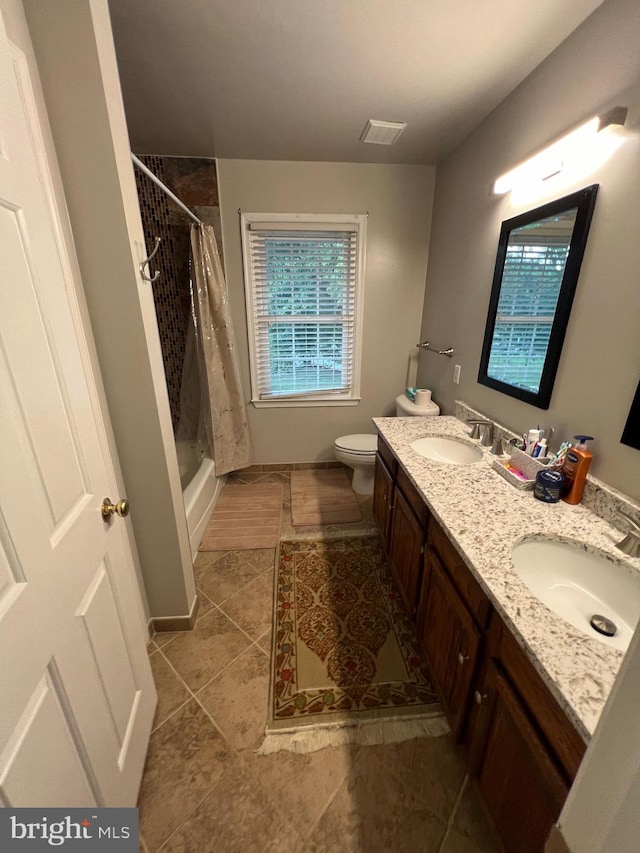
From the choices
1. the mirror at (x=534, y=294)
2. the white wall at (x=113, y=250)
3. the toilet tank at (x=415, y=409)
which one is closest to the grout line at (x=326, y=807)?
the white wall at (x=113, y=250)

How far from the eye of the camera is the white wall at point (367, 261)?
2.45 metres

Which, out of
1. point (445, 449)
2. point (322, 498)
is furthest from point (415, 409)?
point (322, 498)

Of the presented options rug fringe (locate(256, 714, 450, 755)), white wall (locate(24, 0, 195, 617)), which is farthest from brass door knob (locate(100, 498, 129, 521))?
rug fringe (locate(256, 714, 450, 755))

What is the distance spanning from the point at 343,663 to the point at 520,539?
3.22ft

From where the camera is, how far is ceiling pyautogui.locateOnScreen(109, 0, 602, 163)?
1198 mm

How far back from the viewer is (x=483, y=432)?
175 centimetres

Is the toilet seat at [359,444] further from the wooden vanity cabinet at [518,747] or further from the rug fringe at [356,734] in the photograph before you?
the wooden vanity cabinet at [518,747]

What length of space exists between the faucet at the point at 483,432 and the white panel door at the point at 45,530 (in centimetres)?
165

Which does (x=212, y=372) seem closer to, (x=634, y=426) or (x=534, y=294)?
(x=534, y=294)

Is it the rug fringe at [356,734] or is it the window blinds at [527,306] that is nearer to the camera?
the rug fringe at [356,734]

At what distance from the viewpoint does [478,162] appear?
190 centimetres

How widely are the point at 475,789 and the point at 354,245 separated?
119 inches

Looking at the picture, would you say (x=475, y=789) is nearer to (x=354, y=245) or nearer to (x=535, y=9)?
(x=535, y=9)

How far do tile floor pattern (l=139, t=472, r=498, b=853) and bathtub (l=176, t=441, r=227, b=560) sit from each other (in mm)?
802
